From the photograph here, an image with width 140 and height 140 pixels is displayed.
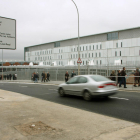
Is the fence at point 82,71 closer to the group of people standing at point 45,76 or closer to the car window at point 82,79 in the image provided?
the group of people standing at point 45,76

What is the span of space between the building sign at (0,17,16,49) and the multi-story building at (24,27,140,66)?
44.3 meters

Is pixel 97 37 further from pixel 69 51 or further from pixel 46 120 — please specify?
pixel 46 120

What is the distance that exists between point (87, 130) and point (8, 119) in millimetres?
2806

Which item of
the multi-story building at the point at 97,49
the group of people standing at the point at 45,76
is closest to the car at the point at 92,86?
the group of people standing at the point at 45,76

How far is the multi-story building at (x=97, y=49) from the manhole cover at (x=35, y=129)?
1828 inches

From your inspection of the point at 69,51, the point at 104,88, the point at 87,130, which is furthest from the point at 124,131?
the point at 69,51

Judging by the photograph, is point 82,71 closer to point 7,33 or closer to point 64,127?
point 7,33

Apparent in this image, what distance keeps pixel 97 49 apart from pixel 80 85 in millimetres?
64793

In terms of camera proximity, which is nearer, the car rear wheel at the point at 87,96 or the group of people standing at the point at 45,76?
the car rear wheel at the point at 87,96

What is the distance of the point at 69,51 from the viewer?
278 ft

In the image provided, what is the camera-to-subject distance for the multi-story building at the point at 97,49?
64.7 m

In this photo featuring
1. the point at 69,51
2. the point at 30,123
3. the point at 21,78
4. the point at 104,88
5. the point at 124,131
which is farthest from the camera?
the point at 69,51

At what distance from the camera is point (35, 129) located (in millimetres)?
5180

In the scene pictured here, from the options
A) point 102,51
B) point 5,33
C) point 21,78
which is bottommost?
point 21,78
